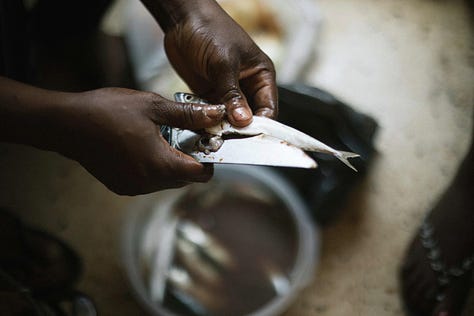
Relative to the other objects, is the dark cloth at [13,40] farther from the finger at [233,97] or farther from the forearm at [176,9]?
the finger at [233,97]

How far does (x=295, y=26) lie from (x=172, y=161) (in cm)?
77

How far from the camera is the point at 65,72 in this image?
1.35m

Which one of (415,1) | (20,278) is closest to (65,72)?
(20,278)

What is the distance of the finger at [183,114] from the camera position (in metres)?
0.68

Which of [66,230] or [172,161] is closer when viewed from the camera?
[172,161]

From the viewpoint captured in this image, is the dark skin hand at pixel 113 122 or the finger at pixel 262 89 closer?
the dark skin hand at pixel 113 122

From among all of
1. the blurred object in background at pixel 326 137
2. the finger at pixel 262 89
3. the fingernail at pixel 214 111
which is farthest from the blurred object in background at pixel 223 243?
the fingernail at pixel 214 111

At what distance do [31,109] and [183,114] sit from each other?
0.21 metres

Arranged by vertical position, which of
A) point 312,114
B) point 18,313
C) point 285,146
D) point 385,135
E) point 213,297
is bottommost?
point 213,297

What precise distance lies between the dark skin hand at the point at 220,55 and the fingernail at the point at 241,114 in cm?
2

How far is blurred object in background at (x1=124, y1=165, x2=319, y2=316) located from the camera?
1152 mm

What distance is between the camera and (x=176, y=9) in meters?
0.85

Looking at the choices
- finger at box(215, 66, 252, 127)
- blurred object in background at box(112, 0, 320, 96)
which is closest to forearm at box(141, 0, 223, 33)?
finger at box(215, 66, 252, 127)

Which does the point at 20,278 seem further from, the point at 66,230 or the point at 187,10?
the point at 187,10
